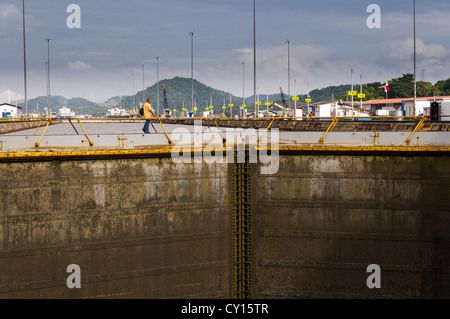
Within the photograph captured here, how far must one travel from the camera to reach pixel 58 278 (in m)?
17.4

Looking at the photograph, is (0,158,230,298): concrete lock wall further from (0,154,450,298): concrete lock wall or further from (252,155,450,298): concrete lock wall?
(252,155,450,298): concrete lock wall

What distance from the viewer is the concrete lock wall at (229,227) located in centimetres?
1748

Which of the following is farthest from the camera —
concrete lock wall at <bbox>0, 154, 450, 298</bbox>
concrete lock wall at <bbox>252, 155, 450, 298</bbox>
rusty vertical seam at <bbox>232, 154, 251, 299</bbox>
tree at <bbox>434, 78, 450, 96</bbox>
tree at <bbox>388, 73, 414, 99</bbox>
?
tree at <bbox>388, 73, 414, 99</bbox>

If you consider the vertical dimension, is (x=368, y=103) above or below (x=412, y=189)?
above

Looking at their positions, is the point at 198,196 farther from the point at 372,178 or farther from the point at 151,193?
the point at 372,178

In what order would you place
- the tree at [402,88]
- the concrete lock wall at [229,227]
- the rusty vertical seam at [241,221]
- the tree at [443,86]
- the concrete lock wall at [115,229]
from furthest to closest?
the tree at [402,88], the tree at [443,86], the rusty vertical seam at [241,221], the concrete lock wall at [229,227], the concrete lock wall at [115,229]

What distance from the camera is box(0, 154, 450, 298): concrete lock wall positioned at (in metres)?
17.5

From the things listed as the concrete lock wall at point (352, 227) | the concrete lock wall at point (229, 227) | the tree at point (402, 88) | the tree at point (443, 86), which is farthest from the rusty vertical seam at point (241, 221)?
the tree at point (402, 88)

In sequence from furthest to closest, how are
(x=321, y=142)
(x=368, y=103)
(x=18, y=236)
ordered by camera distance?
(x=368, y=103)
(x=321, y=142)
(x=18, y=236)

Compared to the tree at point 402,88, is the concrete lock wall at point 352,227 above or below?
below

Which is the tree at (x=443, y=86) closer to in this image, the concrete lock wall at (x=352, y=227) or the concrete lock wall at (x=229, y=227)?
the concrete lock wall at (x=352, y=227)

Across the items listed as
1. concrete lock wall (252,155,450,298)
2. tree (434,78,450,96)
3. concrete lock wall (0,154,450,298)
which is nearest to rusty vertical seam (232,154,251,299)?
concrete lock wall (0,154,450,298)
